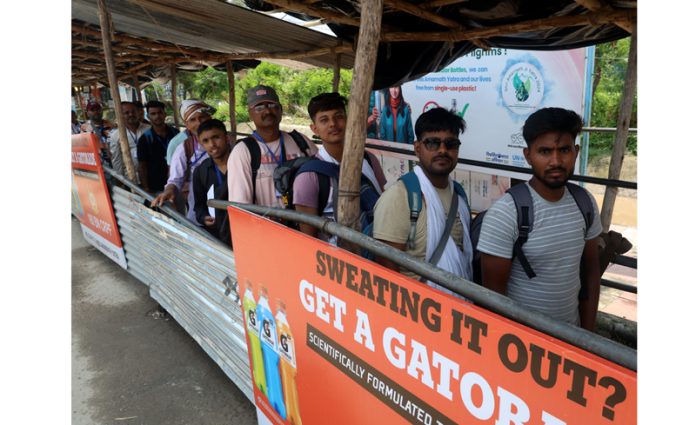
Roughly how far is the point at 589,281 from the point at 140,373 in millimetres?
3348

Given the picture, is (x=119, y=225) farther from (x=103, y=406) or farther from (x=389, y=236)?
(x=389, y=236)

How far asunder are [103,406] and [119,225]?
248 centimetres

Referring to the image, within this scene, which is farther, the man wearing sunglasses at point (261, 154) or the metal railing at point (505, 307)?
the man wearing sunglasses at point (261, 154)

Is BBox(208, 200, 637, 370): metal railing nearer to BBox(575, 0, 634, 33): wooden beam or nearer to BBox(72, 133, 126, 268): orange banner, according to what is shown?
BBox(575, 0, 634, 33): wooden beam

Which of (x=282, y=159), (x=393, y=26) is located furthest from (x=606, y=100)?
(x=282, y=159)

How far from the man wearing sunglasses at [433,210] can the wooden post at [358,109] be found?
19cm

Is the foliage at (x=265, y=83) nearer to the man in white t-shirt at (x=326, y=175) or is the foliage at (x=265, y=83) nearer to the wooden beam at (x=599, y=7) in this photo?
the man in white t-shirt at (x=326, y=175)

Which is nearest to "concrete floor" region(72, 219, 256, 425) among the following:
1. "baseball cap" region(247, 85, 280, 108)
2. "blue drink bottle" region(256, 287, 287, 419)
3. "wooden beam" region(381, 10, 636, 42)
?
"blue drink bottle" region(256, 287, 287, 419)

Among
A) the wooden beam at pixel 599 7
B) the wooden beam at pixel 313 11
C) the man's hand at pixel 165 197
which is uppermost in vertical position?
the wooden beam at pixel 313 11

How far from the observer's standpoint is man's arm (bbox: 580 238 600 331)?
Result: 221cm

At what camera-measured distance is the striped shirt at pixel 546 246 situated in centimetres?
195

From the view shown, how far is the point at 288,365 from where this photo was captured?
236cm

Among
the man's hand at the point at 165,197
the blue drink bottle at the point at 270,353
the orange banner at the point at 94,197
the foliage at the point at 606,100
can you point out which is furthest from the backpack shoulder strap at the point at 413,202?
the foliage at the point at 606,100

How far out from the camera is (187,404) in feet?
10.9
